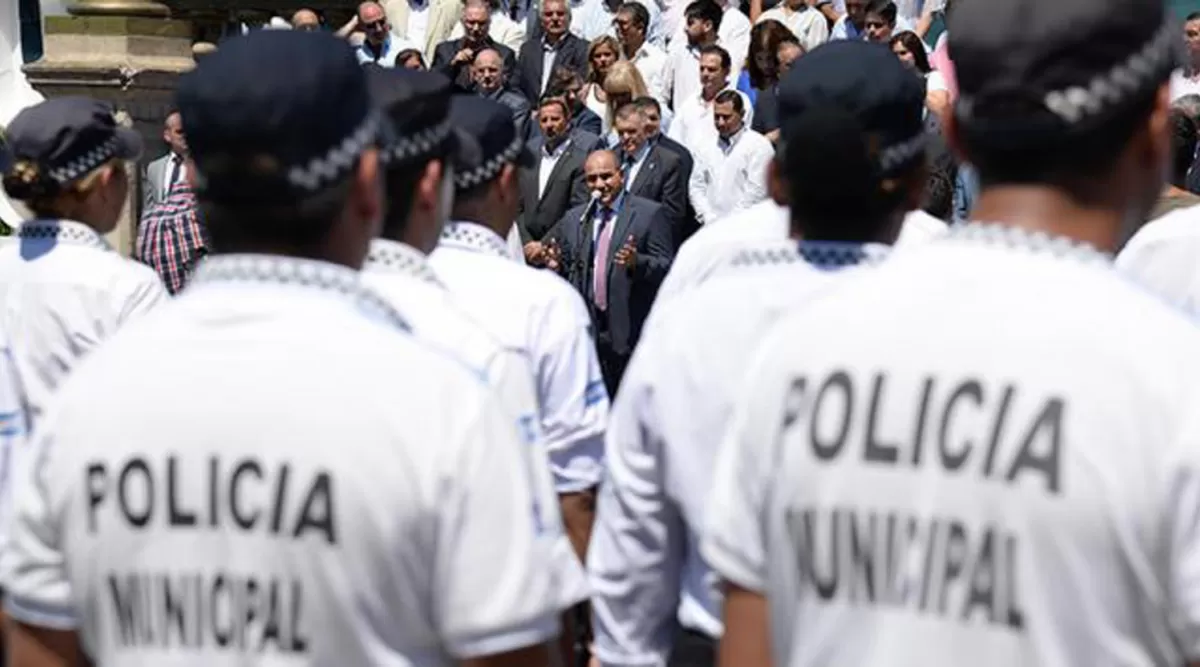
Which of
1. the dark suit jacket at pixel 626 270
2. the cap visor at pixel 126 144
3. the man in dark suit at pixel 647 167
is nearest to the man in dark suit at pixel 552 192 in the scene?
the man in dark suit at pixel 647 167

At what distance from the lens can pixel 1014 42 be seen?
330 cm

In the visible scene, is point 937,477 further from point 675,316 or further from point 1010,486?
point 675,316

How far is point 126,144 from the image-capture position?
261 inches

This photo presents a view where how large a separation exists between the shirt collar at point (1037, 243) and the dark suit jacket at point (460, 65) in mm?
13170

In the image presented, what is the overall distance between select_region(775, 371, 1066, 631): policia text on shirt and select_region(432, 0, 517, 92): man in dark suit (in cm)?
1353

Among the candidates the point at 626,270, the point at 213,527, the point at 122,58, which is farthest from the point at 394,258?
the point at 122,58

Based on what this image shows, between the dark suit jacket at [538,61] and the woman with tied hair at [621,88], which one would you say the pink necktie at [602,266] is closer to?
the woman with tied hair at [621,88]

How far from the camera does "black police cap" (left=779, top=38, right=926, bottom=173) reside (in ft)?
16.1

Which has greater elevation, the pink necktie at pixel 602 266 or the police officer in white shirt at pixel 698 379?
the police officer in white shirt at pixel 698 379

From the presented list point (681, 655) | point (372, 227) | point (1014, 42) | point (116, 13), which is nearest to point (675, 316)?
point (372, 227)

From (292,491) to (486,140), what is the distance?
9.89 ft

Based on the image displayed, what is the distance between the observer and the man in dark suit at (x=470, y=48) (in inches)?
669

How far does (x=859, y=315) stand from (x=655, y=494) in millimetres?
1791

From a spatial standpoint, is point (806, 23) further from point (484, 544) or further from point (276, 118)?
point (484, 544)
